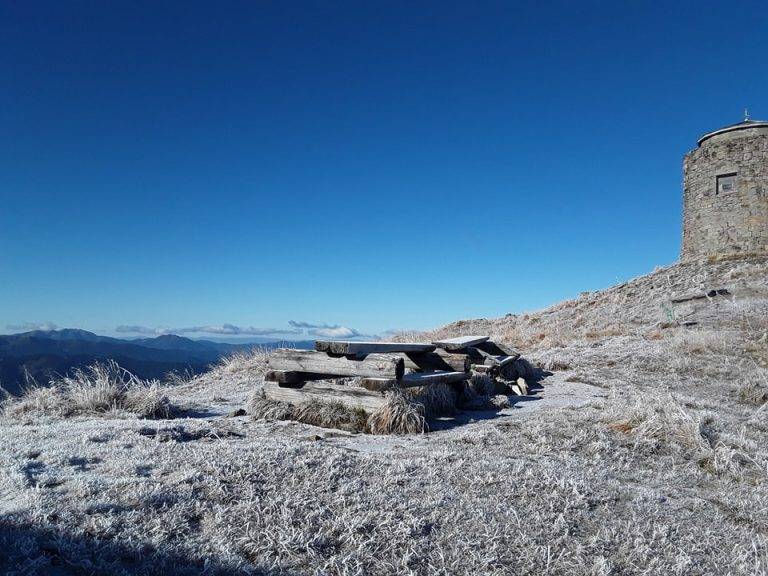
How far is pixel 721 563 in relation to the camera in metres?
3.60

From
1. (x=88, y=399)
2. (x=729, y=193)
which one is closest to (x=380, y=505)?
(x=88, y=399)

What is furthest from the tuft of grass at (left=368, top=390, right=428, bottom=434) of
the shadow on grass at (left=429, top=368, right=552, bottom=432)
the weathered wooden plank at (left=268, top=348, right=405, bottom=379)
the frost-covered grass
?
the frost-covered grass

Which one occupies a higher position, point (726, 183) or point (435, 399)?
point (726, 183)

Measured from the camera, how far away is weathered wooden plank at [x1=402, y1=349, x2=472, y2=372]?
28.5 ft

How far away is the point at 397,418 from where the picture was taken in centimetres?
670

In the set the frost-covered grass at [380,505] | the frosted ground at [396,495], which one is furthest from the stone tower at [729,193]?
the frost-covered grass at [380,505]

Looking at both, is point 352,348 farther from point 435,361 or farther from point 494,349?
point 494,349

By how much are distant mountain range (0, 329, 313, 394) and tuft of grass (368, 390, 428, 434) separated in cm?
516

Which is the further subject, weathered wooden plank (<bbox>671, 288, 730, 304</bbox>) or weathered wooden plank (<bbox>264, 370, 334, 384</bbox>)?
weathered wooden plank (<bbox>671, 288, 730, 304</bbox>)

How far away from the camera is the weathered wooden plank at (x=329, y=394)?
7.00m

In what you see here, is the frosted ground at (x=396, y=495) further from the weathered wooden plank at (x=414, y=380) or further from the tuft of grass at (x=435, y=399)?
the weathered wooden plank at (x=414, y=380)

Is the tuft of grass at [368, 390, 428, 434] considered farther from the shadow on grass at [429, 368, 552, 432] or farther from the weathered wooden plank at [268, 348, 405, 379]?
the weathered wooden plank at [268, 348, 405, 379]

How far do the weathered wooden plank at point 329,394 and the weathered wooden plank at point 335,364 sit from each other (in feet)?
0.86

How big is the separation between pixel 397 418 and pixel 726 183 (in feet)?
87.5
